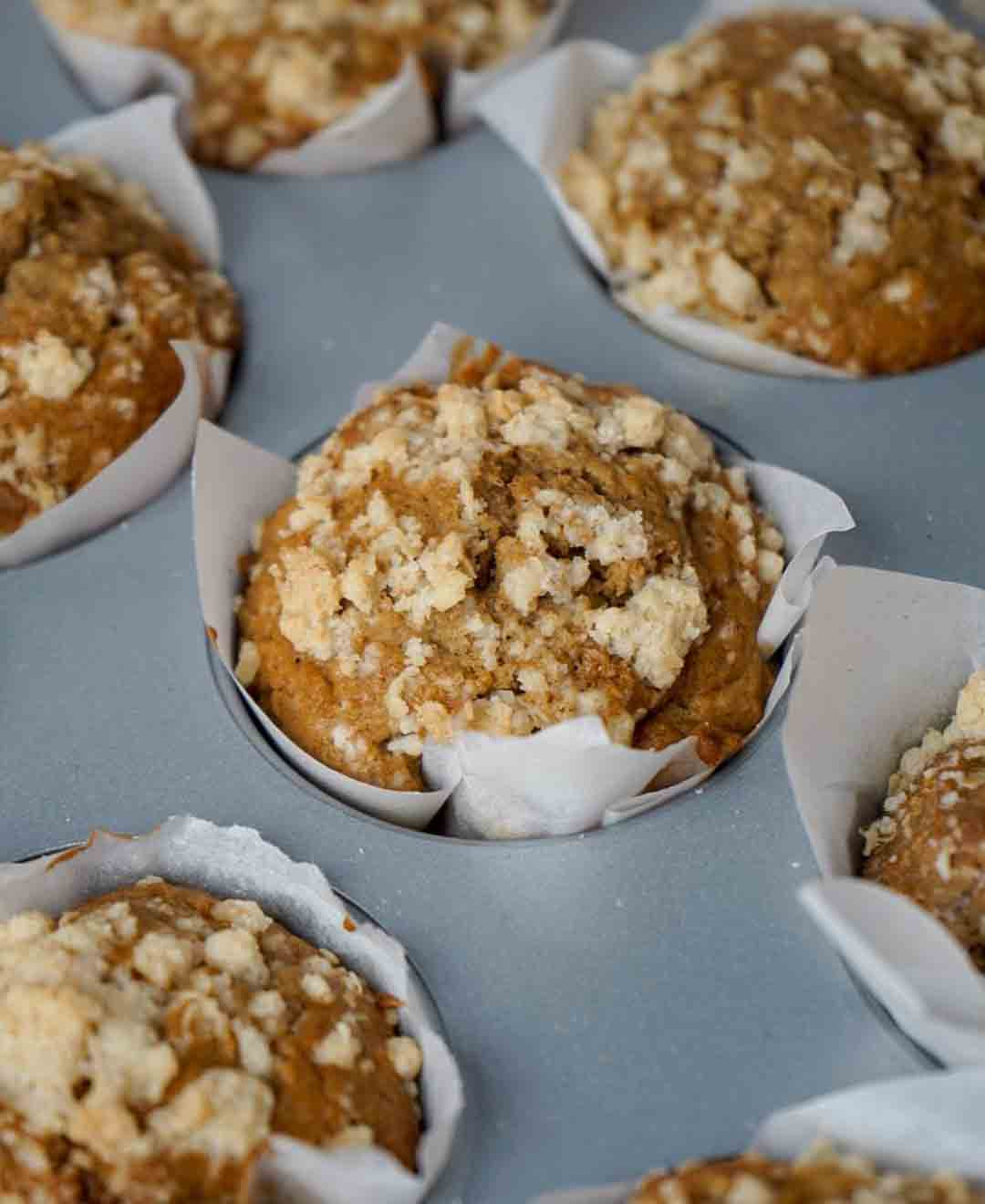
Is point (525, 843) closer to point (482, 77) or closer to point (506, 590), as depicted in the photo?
point (506, 590)

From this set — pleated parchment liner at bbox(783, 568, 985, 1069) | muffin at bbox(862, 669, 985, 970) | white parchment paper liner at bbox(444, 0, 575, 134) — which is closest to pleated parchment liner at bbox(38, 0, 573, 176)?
white parchment paper liner at bbox(444, 0, 575, 134)

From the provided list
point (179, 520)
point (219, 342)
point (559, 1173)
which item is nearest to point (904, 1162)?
point (559, 1173)

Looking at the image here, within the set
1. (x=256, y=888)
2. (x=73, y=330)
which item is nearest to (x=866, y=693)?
(x=256, y=888)

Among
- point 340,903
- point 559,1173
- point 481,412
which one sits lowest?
point 559,1173

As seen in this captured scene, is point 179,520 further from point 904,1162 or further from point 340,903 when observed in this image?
point 904,1162

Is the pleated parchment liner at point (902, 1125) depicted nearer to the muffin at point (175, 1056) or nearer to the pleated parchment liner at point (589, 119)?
the muffin at point (175, 1056)

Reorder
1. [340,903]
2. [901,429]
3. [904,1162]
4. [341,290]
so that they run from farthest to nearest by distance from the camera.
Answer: [341,290] → [901,429] → [340,903] → [904,1162]

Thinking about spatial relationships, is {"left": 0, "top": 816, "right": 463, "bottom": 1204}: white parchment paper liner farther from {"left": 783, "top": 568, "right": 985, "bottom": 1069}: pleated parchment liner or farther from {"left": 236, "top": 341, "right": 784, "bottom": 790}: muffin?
{"left": 783, "top": 568, "right": 985, "bottom": 1069}: pleated parchment liner
